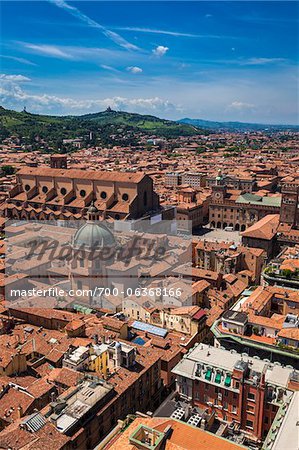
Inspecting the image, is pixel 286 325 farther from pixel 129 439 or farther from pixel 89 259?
pixel 89 259

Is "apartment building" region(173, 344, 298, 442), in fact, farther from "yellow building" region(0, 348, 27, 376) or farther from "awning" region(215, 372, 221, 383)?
"yellow building" region(0, 348, 27, 376)

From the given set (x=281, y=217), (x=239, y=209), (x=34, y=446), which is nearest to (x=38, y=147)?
(x=239, y=209)

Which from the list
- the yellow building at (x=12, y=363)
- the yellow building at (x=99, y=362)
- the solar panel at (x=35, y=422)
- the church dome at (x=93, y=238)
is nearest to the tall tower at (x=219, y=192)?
the church dome at (x=93, y=238)

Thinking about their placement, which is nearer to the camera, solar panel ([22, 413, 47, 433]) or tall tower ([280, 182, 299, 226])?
solar panel ([22, 413, 47, 433])

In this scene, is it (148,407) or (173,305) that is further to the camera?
(173,305)

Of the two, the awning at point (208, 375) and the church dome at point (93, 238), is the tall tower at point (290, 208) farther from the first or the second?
the awning at point (208, 375)

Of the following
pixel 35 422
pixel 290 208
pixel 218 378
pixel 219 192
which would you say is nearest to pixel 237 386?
pixel 218 378

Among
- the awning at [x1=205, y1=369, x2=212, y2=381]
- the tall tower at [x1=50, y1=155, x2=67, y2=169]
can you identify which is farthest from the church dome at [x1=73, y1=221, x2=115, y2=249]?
the tall tower at [x1=50, y1=155, x2=67, y2=169]
